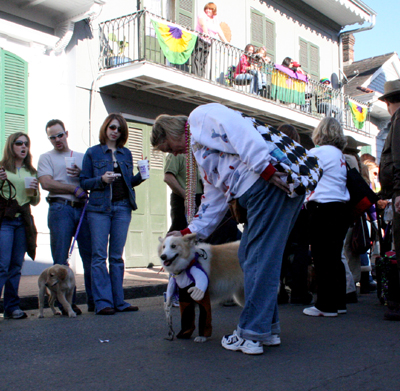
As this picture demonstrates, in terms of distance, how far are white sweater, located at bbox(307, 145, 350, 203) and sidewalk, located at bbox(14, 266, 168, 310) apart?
83.1 inches

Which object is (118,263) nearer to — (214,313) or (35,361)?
(214,313)

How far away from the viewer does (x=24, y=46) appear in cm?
962

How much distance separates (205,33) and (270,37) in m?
4.00

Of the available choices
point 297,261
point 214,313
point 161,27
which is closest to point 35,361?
point 214,313

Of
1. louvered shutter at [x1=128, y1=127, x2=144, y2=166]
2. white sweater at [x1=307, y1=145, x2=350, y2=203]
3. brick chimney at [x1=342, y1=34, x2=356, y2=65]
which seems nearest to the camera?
white sweater at [x1=307, y1=145, x2=350, y2=203]

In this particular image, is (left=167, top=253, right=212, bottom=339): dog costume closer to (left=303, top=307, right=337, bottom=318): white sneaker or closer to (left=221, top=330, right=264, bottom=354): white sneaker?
(left=221, top=330, right=264, bottom=354): white sneaker

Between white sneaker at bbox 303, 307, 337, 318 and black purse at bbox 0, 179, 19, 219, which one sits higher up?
black purse at bbox 0, 179, 19, 219

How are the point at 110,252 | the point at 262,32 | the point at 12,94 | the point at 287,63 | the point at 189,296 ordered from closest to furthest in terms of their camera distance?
the point at 189,296, the point at 110,252, the point at 12,94, the point at 287,63, the point at 262,32

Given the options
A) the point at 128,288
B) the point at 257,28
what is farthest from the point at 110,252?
the point at 257,28

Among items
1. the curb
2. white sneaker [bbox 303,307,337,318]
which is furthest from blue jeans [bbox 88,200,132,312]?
white sneaker [bbox 303,307,337,318]

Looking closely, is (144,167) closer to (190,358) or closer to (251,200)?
(251,200)

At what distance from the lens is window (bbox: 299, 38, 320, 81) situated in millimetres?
17312

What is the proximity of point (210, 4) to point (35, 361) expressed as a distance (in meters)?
11.0

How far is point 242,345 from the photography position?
3.24 metres
